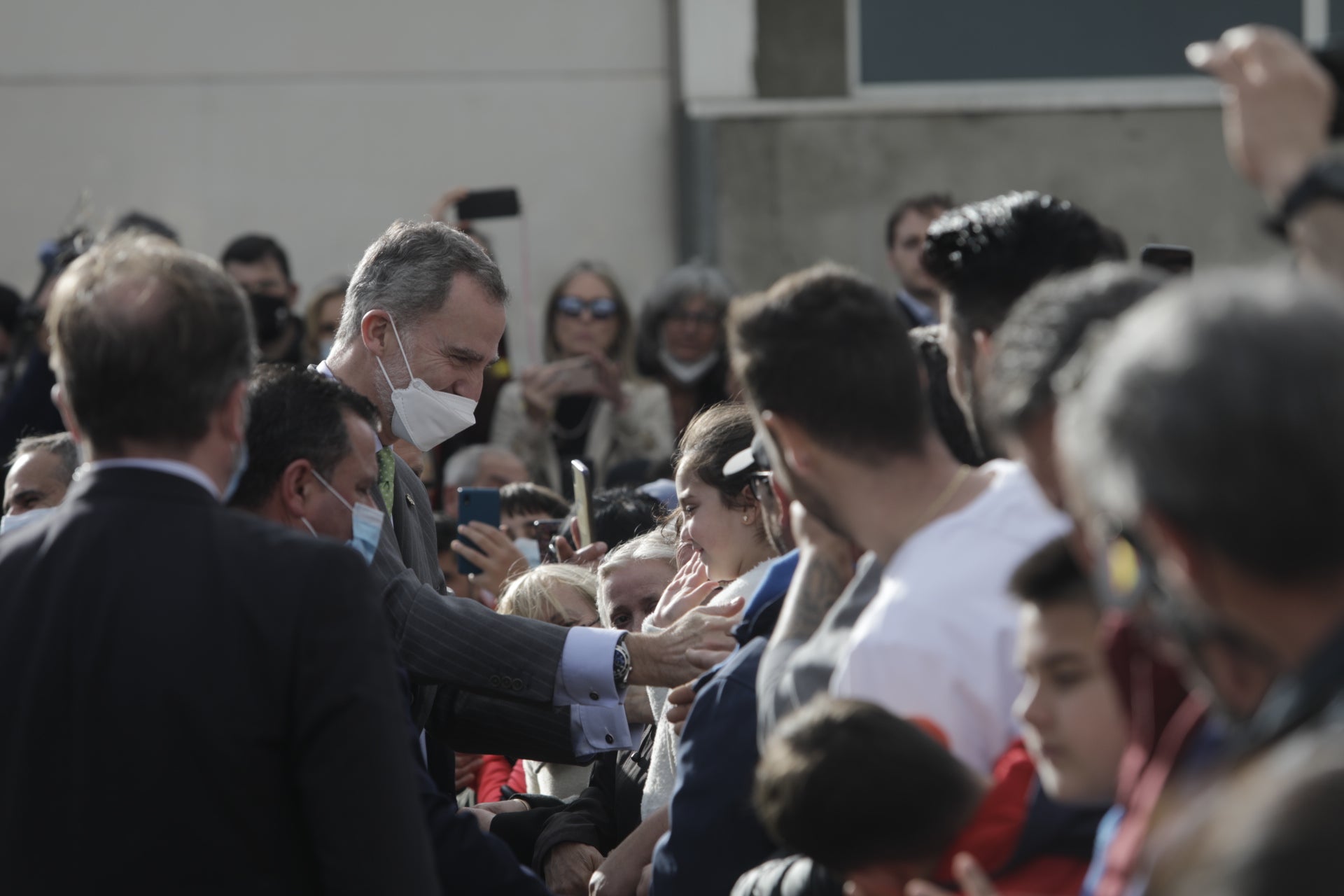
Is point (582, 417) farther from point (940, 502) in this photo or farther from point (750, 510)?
point (940, 502)

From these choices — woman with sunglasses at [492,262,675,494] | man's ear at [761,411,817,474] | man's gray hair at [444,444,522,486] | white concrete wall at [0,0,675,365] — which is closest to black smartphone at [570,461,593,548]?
man's gray hair at [444,444,522,486]

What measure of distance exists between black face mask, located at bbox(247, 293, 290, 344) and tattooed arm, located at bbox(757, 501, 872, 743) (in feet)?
15.0

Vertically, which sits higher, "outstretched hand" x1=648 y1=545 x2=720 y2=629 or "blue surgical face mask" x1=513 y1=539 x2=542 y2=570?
"outstretched hand" x1=648 y1=545 x2=720 y2=629

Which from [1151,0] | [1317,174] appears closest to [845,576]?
[1317,174]

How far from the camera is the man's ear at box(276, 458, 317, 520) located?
284 cm

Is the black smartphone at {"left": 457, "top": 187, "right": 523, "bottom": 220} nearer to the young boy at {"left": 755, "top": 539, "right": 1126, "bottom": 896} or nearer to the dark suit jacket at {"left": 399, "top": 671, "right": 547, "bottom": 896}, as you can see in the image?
the dark suit jacket at {"left": 399, "top": 671, "right": 547, "bottom": 896}

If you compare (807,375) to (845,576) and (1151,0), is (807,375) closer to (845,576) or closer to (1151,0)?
(845,576)

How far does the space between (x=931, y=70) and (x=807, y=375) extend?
23.4 feet

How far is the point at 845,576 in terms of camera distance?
2441 mm

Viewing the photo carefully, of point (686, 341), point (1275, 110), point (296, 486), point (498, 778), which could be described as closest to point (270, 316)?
point (686, 341)

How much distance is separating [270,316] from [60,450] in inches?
78.4

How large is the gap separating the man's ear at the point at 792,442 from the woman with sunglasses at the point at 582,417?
13.9 ft

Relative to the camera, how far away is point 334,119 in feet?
28.5

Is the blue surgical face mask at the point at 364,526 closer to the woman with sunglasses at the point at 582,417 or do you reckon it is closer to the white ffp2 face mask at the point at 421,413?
the white ffp2 face mask at the point at 421,413
